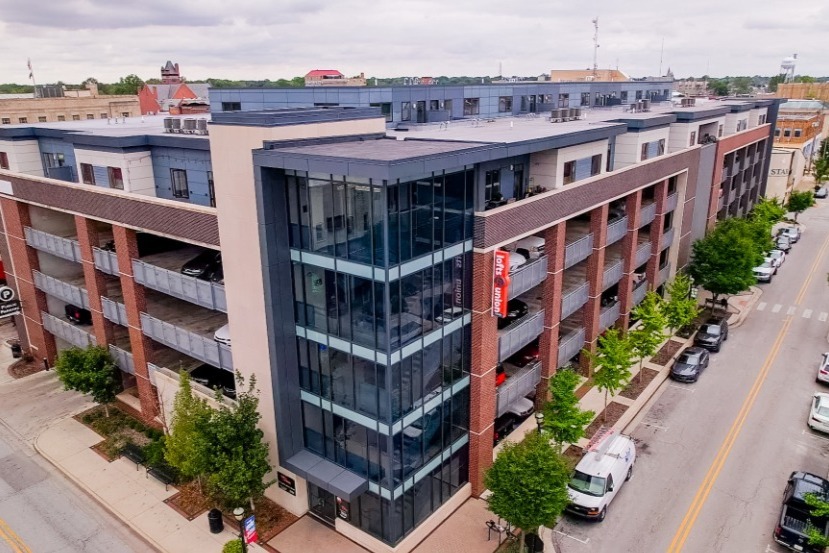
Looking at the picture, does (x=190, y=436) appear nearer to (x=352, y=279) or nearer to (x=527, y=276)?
(x=352, y=279)

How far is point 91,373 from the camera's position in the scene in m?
31.9

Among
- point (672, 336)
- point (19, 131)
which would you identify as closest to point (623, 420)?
point (672, 336)

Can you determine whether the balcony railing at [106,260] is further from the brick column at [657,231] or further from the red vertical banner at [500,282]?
the brick column at [657,231]

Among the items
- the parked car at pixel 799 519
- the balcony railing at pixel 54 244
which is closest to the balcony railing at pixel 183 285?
the balcony railing at pixel 54 244

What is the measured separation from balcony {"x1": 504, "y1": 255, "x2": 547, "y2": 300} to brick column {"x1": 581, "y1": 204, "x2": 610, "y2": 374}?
5795 millimetres

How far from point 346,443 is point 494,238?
1029 cm

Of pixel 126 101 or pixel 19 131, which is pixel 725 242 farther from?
pixel 126 101

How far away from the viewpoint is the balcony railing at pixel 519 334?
27.5 m

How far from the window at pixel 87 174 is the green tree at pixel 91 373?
30.2 ft

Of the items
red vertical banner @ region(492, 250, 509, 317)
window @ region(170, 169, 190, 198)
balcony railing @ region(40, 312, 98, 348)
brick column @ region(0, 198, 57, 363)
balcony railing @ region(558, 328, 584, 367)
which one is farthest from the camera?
brick column @ region(0, 198, 57, 363)

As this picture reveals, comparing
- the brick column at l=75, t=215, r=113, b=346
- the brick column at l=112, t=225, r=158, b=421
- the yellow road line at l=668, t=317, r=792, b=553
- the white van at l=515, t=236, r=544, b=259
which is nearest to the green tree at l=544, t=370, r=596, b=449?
the yellow road line at l=668, t=317, r=792, b=553

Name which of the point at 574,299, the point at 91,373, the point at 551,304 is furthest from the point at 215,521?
the point at 574,299

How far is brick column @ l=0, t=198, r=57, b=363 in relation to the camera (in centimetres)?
3688

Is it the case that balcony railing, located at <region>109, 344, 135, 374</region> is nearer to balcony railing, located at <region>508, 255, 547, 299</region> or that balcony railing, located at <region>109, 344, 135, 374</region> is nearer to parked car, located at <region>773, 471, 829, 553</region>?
balcony railing, located at <region>508, 255, 547, 299</region>
